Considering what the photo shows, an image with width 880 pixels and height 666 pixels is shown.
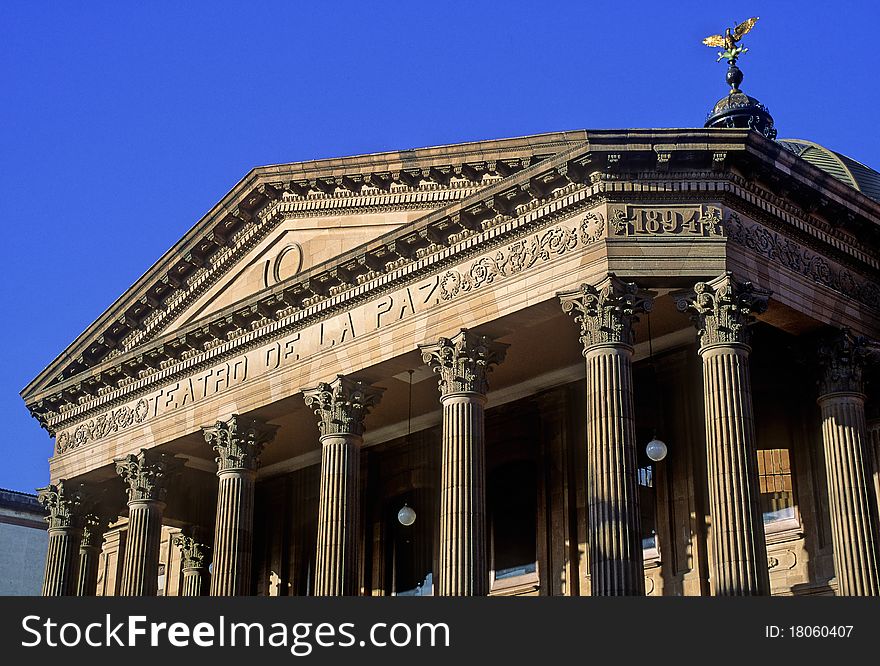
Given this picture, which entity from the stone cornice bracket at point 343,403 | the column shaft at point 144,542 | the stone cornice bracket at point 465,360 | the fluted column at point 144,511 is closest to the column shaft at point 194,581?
the fluted column at point 144,511

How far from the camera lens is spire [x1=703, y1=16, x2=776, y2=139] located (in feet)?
123

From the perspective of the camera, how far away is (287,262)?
104ft

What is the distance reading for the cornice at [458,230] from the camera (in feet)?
79.1

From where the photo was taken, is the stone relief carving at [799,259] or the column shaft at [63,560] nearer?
the stone relief carving at [799,259]

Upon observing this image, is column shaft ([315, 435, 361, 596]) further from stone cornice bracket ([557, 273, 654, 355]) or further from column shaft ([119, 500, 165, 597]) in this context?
stone cornice bracket ([557, 273, 654, 355])

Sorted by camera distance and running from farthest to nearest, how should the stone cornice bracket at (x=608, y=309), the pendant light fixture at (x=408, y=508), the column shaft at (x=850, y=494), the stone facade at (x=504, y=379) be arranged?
the pendant light fixture at (x=408, y=508) → the column shaft at (x=850, y=494) → the stone facade at (x=504, y=379) → the stone cornice bracket at (x=608, y=309)

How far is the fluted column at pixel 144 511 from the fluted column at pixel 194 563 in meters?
5.69

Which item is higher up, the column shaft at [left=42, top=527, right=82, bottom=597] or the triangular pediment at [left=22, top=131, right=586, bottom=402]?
the triangular pediment at [left=22, top=131, right=586, bottom=402]

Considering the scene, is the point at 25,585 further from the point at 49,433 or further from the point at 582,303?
the point at 582,303

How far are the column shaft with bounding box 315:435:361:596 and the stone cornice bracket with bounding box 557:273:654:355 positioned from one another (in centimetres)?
659

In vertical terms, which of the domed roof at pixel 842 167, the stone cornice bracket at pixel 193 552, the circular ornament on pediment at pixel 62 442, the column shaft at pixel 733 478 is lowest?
the column shaft at pixel 733 478

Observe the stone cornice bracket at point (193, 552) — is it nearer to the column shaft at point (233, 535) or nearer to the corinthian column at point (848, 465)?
the column shaft at point (233, 535)

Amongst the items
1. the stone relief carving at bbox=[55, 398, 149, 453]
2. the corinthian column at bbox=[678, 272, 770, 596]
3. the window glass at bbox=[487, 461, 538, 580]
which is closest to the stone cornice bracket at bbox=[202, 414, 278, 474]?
the stone relief carving at bbox=[55, 398, 149, 453]

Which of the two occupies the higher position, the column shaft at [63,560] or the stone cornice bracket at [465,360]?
the stone cornice bracket at [465,360]
